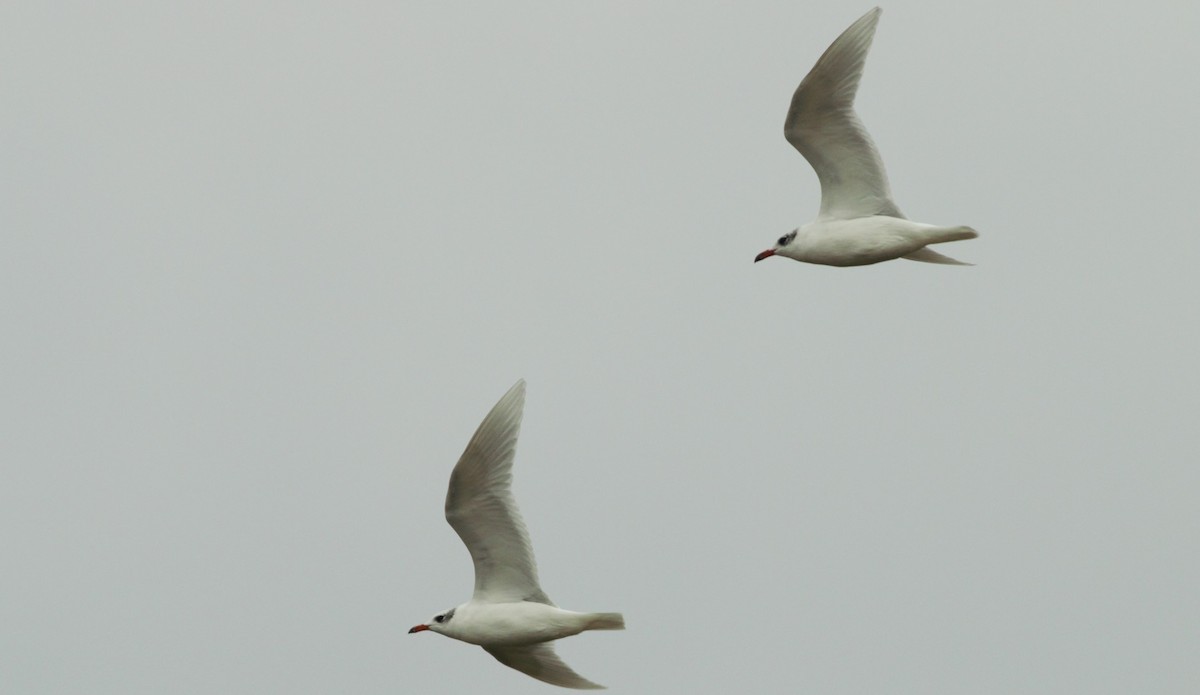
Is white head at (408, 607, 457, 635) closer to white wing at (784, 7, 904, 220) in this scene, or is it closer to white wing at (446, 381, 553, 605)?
white wing at (446, 381, 553, 605)

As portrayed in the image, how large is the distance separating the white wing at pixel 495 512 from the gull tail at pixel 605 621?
3.85 feet

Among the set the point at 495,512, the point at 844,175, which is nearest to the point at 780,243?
the point at 844,175

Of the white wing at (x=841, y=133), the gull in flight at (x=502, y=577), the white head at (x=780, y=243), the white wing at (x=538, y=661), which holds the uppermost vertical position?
the white wing at (x=841, y=133)

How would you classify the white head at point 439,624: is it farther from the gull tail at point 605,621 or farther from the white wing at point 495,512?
the gull tail at point 605,621

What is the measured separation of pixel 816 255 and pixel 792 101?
193cm

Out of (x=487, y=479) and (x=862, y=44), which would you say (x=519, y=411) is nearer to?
(x=487, y=479)

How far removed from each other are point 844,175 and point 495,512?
616 cm

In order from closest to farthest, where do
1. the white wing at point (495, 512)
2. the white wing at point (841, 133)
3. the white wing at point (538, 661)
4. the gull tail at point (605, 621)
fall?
the gull tail at point (605, 621)
the white wing at point (495, 512)
the white wing at point (538, 661)
the white wing at point (841, 133)

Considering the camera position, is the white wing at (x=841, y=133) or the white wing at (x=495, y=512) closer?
the white wing at (x=495, y=512)

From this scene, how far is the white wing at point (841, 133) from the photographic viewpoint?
2788 cm

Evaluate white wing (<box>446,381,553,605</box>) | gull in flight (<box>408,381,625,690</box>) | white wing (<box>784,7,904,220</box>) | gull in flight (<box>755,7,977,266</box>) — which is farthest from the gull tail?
white wing (<box>784,7,904,220</box>)

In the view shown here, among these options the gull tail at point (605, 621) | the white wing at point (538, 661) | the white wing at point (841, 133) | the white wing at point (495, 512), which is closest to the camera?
the gull tail at point (605, 621)

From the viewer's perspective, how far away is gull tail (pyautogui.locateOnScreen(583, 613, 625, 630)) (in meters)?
25.8

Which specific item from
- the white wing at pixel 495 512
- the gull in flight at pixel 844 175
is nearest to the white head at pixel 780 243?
the gull in flight at pixel 844 175
